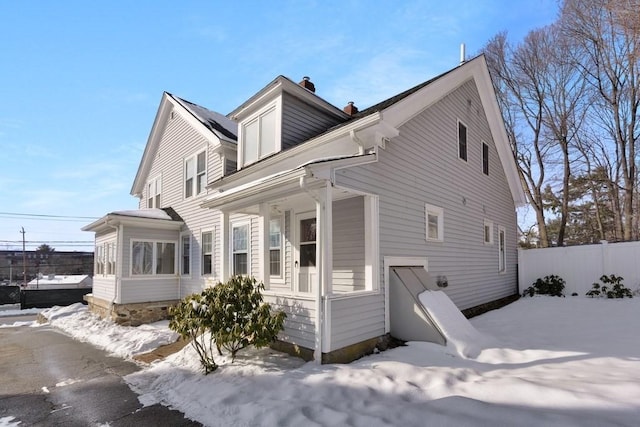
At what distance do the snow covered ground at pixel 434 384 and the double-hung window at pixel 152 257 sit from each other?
5000mm

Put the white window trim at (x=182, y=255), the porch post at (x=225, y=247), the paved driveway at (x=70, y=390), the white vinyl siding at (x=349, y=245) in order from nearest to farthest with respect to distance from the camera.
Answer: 1. the paved driveway at (x=70, y=390)
2. the white vinyl siding at (x=349, y=245)
3. the porch post at (x=225, y=247)
4. the white window trim at (x=182, y=255)

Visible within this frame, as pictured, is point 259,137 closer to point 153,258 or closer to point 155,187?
point 153,258

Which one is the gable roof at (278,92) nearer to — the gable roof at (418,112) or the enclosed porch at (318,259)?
the gable roof at (418,112)

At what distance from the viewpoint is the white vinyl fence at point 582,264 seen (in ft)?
39.1

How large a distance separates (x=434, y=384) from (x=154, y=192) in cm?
1427

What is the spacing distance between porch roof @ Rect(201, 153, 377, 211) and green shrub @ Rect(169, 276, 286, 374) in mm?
1742

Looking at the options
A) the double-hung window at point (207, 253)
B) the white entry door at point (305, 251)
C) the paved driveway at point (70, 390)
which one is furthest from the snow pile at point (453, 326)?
the double-hung window at point (207, 253)

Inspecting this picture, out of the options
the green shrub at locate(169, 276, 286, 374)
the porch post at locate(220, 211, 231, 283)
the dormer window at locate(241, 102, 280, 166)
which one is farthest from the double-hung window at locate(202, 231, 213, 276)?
the green shrub at locate(169, 276, 286, 374)

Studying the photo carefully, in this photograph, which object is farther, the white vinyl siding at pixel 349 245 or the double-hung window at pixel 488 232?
the double-hung window at pixel 488 232

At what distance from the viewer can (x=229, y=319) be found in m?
5.85

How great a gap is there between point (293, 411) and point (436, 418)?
158cm

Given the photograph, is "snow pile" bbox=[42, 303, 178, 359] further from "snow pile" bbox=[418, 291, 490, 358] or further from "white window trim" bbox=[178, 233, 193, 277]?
"snow pile" bbox=[418, 291, 490, 358]

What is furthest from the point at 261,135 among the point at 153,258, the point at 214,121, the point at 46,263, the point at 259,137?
the point at 46,263

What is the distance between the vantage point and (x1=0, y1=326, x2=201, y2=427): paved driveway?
14.8ft
